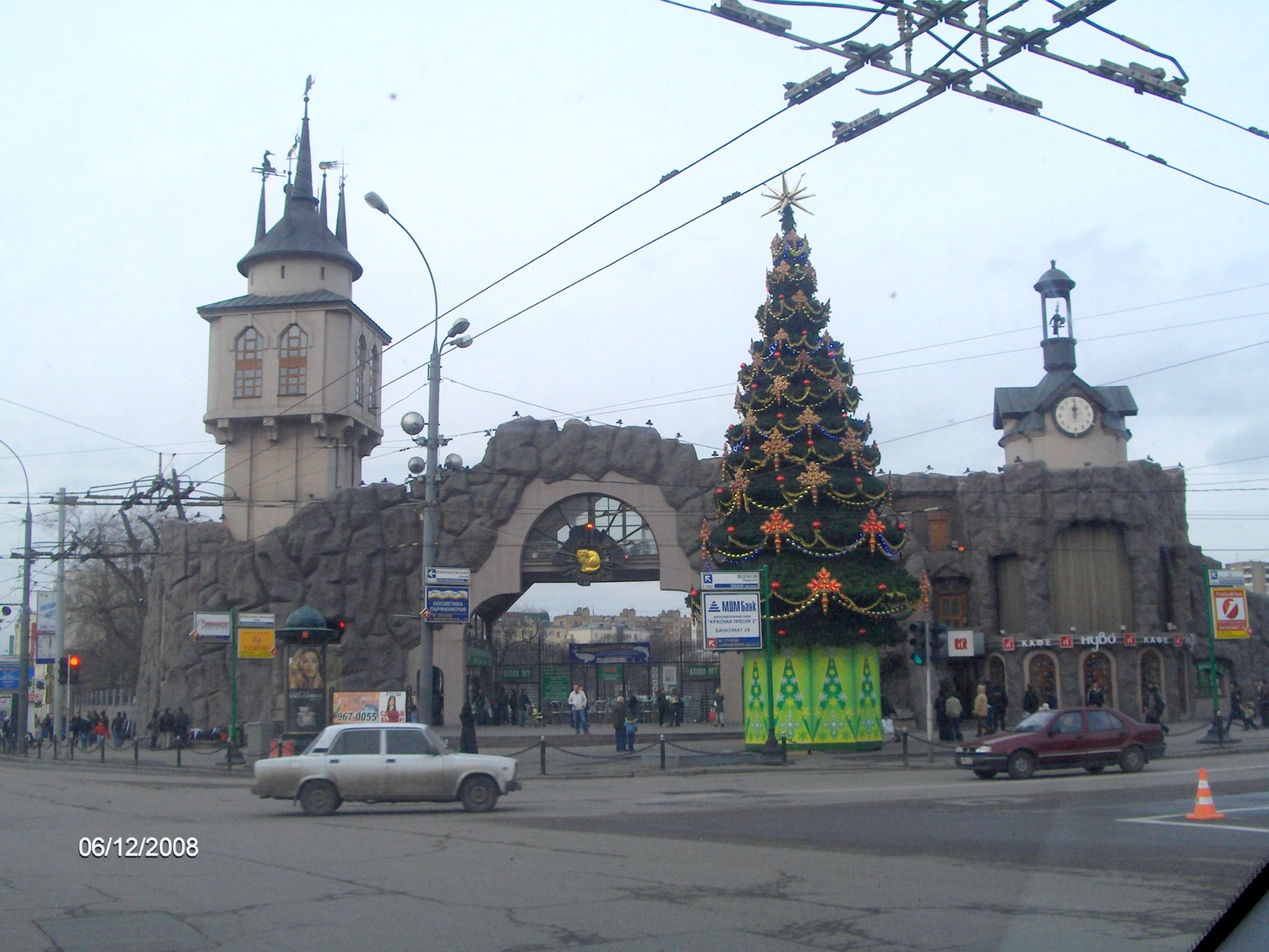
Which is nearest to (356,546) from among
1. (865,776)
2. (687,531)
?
(687,531)

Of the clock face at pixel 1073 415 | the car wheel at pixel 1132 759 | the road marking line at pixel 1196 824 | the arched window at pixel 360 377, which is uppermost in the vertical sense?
the arched window at pixel 360 377

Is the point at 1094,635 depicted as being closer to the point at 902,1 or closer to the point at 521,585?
the point at 521,585

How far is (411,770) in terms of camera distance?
17062 mm

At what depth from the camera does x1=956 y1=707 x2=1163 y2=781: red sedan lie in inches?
849

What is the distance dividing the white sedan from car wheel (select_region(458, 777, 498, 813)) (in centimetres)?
1

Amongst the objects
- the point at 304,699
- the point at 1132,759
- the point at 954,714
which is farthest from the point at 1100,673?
the point at 304,699

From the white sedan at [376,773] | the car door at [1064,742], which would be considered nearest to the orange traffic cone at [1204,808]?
the car door at [1064,742]

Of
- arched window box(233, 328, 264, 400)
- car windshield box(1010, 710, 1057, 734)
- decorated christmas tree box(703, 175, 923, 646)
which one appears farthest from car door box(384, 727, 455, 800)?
arched window box(233, 328, 264, 400)

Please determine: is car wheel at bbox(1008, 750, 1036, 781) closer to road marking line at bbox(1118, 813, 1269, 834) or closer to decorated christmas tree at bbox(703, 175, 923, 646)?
road marking line at bbox(1118, 813, 1269, 834)

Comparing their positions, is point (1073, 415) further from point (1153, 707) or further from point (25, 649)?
point (25, 649)

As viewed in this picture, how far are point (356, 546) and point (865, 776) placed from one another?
90.2ft

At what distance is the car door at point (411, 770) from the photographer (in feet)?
56.0

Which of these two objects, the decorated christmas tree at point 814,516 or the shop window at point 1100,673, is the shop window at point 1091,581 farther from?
the decorated christmas tree at point 814,516

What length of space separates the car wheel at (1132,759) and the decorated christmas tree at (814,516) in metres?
8.06
